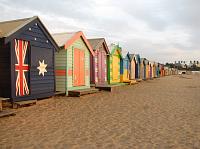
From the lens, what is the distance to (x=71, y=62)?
16.4 m

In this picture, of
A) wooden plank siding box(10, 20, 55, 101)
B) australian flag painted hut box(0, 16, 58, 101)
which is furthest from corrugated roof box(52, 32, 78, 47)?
wooden plank siding box(10, 20, 55, 101)

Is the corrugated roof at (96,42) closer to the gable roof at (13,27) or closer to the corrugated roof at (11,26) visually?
the gable roof at (13,27)

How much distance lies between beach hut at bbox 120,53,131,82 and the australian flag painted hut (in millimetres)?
15321

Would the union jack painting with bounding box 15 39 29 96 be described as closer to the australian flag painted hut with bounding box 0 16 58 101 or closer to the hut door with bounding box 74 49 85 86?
the australian flag painted hut with bounding box 0 16 58 101

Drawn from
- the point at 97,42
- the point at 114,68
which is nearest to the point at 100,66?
the point at 97,42

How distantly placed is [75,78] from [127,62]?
1605cm

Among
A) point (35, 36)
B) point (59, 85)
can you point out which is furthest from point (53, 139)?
point (59, 85)

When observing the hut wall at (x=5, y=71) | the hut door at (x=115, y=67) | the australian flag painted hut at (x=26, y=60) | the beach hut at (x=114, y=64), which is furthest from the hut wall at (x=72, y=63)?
the hut door at (x=115, y=67)

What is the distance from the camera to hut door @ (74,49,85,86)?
1692cm

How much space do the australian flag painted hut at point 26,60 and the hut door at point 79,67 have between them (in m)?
2.69

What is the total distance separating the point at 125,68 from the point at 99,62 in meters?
8.72

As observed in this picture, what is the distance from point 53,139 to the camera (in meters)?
6.54

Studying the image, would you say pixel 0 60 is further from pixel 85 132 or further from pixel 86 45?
pixel 86 45

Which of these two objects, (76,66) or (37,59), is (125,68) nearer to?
(76,66)
